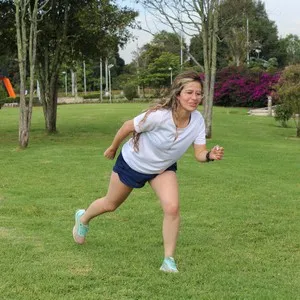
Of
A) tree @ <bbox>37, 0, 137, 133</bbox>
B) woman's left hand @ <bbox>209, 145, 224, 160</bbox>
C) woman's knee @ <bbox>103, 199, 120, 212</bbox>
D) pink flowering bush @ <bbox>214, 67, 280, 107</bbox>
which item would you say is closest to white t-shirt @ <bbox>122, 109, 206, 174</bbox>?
woman's left hand @ <bbox>209, 145, 224, 160</bbox>

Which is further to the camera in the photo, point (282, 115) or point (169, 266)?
point (282, 115)

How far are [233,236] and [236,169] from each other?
543 centimetres

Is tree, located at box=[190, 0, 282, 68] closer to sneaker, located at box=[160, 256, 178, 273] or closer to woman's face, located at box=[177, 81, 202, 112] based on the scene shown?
woman's face, located at box=[177, 81, 202, 112]

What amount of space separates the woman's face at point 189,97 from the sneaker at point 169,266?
1.23m

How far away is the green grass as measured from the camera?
403cm

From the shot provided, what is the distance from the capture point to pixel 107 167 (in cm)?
1105

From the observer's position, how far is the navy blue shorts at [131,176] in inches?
179

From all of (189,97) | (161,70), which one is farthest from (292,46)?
(189,97)

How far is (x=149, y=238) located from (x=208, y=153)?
1.47 metres

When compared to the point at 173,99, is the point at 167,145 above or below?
below

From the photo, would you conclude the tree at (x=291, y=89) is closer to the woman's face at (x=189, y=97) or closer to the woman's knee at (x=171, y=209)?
the woman's face at (x=189, y=97)

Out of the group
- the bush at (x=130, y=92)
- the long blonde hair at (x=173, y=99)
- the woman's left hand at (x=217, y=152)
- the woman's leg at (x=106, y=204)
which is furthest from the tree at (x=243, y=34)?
the woman's left hand at (x=217, y=152)

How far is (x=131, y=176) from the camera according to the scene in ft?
14.9

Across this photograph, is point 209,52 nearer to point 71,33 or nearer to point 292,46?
point 71,33
